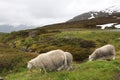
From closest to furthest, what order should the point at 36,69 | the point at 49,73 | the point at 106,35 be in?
1. the point at 49,73
2. the point at 36,69
3. the point at 106,35

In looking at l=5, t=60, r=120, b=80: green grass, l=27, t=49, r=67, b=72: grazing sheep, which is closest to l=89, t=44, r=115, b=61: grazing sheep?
l=5, t=60, r=120, b=80: green grass

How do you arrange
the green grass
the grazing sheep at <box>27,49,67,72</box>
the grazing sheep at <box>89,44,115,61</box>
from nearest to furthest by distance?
the green grass
the grazing sheep at <box>27,49,67,72</box>
the grazing sheep at <box>89,44,115,61</box>

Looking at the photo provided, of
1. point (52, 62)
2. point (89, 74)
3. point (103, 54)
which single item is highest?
point (52, 62)

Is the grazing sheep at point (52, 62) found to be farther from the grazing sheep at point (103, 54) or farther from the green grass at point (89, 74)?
the grazing sheep at point (103, 54)

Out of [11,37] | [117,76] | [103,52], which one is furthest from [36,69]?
[11,37]

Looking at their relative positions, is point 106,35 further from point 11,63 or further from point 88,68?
point 88,68

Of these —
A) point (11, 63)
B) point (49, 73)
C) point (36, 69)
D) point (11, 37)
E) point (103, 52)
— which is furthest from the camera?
point (11, 37)

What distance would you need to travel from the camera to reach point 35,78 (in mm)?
20047

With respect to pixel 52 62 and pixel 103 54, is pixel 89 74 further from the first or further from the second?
pixel 103 54

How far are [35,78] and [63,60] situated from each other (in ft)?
9.09

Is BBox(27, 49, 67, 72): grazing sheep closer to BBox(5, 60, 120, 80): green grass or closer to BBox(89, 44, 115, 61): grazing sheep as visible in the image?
BBox(5, 60, 120, 80): green grass

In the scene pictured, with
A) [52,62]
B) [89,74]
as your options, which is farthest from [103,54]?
[89,74]

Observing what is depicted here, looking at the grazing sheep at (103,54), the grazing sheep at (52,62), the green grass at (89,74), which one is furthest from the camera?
the grazing sheep at (103,54)

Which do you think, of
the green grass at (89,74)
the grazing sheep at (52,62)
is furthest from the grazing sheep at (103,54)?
the grazing sheep at (52,62)
